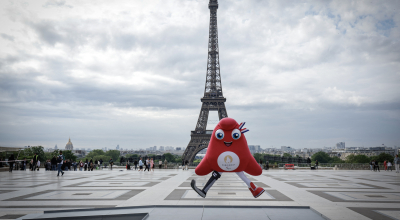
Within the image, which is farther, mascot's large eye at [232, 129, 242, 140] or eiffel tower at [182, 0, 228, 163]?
eiffel tower at [182, 0, 228, 163]

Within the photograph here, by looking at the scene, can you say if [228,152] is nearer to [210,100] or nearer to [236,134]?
[236,134]

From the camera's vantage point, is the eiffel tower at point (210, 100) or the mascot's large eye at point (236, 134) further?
the eiffel tower at point (210, 100)

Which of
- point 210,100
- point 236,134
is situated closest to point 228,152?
point 236,134

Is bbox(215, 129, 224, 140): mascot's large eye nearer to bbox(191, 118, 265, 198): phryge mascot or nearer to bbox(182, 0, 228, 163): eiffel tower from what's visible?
bbox(191, 118, 265, 198): phryge mascot

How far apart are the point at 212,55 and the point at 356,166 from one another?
3192 cm

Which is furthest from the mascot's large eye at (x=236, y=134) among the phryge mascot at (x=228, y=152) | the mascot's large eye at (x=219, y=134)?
the mascot's large eye at (x=219, y=134)

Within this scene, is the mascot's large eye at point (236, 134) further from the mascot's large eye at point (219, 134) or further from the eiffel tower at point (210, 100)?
the eiffel tower at point (210, 100)

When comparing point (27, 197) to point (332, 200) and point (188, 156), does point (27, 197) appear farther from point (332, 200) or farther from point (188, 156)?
point (188, 156)

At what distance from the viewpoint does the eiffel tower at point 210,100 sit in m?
43.8

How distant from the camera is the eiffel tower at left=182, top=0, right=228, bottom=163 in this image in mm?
43812

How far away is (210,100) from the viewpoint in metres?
47.8

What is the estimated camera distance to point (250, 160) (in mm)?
6008

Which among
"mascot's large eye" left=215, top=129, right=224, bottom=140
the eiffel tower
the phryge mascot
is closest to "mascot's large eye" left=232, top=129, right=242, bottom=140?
the phryge mascot

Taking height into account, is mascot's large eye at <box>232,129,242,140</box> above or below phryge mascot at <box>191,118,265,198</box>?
above
